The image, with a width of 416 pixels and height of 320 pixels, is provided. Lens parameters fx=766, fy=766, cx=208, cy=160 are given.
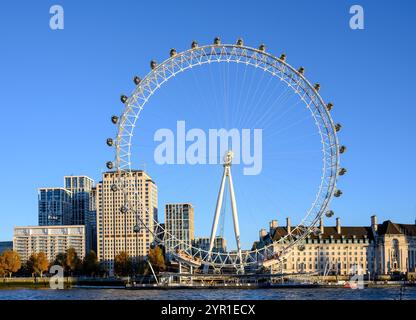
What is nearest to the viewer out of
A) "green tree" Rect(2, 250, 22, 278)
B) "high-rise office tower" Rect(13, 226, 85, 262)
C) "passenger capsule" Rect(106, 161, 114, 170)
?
"passenger capsule" Rect(106, 161, 114, 170)

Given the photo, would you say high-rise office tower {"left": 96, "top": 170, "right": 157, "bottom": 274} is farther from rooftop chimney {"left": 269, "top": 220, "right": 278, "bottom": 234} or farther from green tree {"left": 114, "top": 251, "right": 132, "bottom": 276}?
rooftop chimney {"left": 269, "top": 220, "right": 278, "bottom": 234}

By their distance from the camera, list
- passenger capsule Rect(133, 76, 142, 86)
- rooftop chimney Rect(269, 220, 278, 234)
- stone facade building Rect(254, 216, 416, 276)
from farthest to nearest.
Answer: rooftop chimney Rect(269, 220, 278, 234) < stone facade building Rect(254, 216, 416, 276) < passenger capsule Rect(133, 76, 142, 86)

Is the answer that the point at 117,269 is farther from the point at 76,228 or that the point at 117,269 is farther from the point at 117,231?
the point at 76,228

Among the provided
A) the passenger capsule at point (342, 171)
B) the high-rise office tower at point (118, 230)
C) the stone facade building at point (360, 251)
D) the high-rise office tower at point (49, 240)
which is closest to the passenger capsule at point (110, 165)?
the passenger capsule at point (342, 171)

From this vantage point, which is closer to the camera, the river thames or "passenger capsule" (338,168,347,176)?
the river thames

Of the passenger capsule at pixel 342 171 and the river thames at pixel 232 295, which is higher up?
the passenger capsule at pixel 342 171

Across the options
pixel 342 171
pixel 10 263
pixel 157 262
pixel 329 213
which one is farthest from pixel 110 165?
pixel 10 263

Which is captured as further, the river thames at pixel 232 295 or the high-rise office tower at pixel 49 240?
the high-rise office tower at pixel 49 240

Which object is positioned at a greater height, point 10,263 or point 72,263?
point 10,263

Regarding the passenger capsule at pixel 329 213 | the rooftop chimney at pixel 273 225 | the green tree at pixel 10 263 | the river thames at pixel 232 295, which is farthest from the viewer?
the rooftop chimney at pixel 273 225

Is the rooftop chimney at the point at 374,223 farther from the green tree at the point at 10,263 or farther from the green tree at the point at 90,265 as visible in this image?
the green tree at the point at 10,263

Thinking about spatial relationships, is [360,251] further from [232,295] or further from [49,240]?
[49,240]

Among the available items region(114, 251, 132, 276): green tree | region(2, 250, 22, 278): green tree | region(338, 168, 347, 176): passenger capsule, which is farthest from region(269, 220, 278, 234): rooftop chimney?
region(338, 168, 347, 176): passenger capsule
